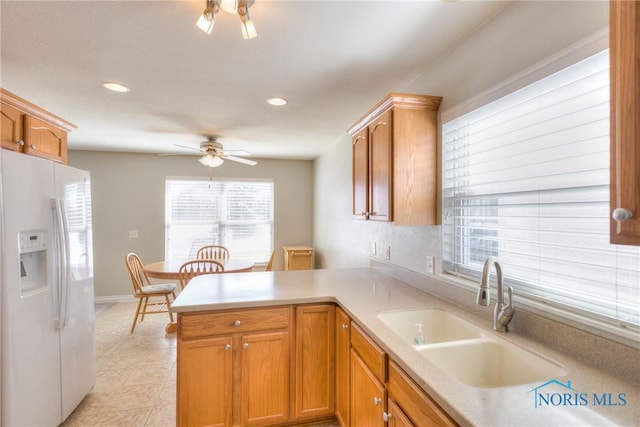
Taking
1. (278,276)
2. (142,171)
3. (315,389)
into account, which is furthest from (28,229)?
(142,171)

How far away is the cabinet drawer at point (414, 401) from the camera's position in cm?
91

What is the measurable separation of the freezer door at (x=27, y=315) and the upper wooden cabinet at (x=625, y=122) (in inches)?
93.5

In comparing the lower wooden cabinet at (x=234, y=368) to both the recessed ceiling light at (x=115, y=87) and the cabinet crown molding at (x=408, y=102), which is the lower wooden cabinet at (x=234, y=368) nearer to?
the cabinet crown molding at (x=408, y=102)

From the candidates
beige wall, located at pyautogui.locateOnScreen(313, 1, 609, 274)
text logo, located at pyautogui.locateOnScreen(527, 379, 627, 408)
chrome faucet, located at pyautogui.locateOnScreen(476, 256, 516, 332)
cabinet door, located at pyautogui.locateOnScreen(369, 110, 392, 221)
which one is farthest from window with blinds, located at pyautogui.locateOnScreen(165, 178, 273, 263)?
text logo, located at pyautogui.locateOnScreen(527, 379, 627, 408)

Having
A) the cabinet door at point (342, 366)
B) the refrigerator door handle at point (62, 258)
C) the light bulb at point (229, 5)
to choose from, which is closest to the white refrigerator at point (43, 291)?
the refrigerator door handle at point (62, 258)

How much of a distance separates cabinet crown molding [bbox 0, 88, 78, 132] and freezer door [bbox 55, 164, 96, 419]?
0.48 meters

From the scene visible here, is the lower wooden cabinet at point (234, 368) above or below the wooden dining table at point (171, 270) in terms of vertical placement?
below

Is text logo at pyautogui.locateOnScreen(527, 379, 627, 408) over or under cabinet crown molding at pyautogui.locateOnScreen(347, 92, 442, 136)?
under

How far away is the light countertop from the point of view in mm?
789

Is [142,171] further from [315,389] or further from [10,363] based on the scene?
[315,389]

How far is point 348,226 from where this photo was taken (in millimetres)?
3643

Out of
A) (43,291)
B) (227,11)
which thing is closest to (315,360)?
(43,291)

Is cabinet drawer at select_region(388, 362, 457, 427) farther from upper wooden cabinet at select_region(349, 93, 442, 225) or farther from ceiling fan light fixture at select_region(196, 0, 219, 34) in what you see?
ceiling fan light fixture at select_region(196, 0, 219, 34)

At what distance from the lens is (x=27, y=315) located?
164cm
